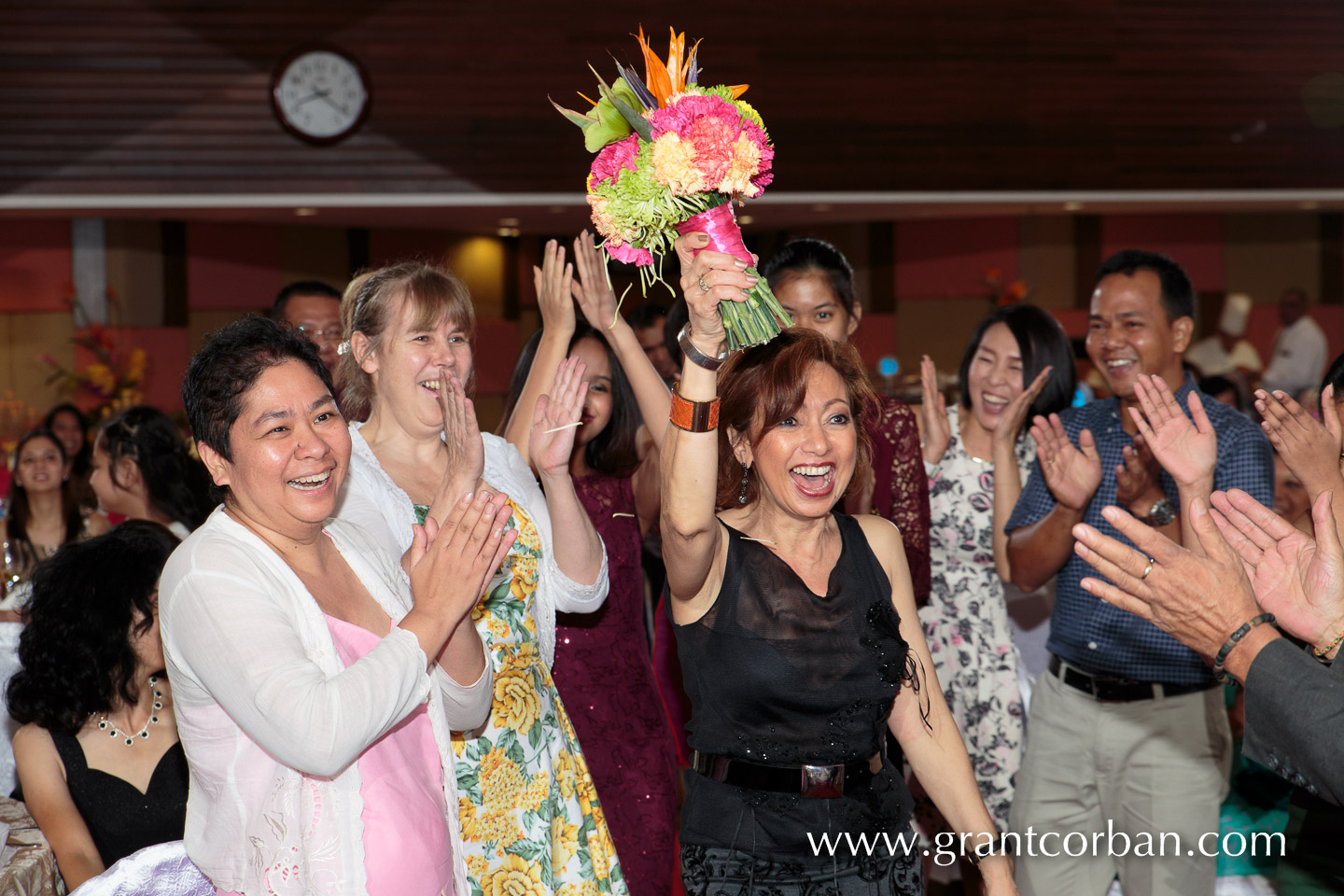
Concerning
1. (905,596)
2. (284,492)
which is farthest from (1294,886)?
(284,492)

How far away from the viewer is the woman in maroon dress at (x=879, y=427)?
3016 millimetres

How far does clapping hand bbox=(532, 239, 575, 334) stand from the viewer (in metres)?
2.81

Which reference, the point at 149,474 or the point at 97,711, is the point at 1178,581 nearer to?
the point at 97,711

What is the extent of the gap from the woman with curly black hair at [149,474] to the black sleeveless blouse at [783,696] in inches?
86.6

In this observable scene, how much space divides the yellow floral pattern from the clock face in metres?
5.68

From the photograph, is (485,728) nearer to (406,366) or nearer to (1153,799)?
(406,366)

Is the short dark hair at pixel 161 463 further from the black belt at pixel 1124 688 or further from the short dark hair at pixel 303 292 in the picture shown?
the black belt at pixel 1124 688

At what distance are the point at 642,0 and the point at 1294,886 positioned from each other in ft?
22.0

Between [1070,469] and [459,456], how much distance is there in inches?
62.7

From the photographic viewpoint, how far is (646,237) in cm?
193

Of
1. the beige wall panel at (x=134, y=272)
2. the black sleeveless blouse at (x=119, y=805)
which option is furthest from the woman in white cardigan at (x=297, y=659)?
the beige wall panel at (x=134, y=272)

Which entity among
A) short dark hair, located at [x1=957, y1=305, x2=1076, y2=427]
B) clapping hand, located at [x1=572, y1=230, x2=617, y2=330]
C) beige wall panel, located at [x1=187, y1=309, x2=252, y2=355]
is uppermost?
beige wall panel, located at [x1=187, y1=309, x2=252, y2=355]

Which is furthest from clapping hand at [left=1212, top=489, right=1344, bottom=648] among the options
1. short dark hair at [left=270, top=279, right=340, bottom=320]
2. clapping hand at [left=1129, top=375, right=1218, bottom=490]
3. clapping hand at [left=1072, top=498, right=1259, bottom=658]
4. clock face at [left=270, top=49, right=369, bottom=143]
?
clock face at [left=270, top=49, right=369, bottom=143]

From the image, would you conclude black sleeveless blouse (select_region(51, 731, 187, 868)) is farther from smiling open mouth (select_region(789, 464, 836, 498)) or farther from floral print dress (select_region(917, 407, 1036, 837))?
floral print dress (select_region(917, 407, 1036, 837))
